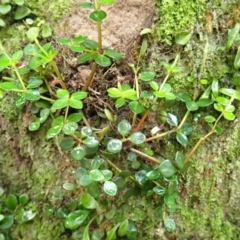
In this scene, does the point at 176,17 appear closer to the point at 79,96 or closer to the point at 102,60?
the point at 102,60

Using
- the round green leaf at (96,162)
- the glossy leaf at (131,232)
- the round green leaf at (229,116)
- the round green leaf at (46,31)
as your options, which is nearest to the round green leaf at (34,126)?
the round green leaf at (96,162)

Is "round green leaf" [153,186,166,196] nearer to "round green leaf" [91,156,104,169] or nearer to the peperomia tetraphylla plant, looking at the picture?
the peperomia tetraphylla plant

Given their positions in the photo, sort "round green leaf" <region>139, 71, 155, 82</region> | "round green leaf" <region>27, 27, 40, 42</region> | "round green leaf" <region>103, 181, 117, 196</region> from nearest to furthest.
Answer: "round green leaf" <region>103, 181, 117, 196</region>
"round green leaf" <region>139, 71, 155, 82</region>
"round green leaf" <region>27, 27, 40, 42</region>

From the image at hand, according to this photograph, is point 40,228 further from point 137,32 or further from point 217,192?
point 137,32

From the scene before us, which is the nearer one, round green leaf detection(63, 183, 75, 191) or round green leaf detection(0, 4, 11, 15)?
round green leaf detection(63, 183, 75, 191)

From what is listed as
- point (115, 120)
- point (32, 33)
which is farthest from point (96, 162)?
point (32, 33)

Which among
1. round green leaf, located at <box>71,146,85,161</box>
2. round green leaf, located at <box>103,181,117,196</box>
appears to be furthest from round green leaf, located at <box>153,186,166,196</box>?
round green leaf, located at <box>71,146,85,161</box>
